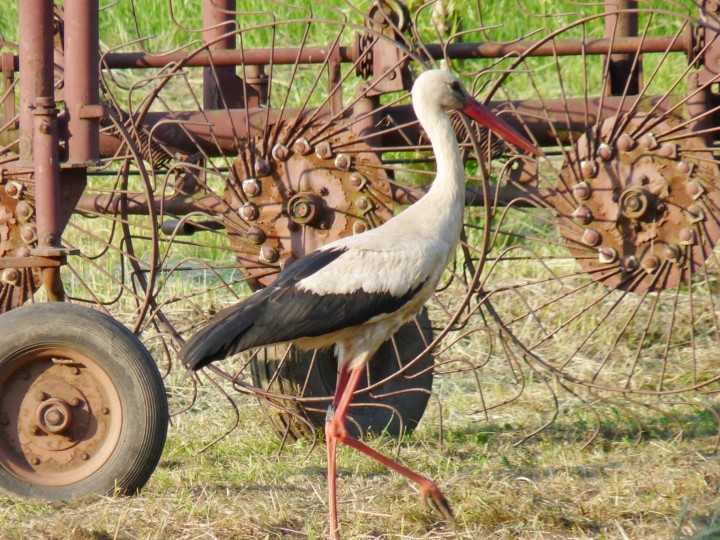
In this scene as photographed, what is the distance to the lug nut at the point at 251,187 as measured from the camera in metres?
4.48

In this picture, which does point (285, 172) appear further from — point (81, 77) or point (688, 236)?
point (688, 236)

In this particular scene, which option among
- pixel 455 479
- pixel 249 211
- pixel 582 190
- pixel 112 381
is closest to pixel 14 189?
pixel 249 211

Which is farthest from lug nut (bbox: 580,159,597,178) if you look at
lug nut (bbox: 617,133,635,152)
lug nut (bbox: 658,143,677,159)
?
lug nut (bbox: 658,143,677,159)

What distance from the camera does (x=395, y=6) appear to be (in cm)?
440

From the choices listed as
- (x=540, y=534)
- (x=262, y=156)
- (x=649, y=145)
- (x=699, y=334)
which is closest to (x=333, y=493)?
(x=540, y=534)

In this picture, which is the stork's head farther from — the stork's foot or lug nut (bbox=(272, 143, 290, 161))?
the stork's foot

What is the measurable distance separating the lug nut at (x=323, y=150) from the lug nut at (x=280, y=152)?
120 mm

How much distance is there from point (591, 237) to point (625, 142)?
1.25 feet

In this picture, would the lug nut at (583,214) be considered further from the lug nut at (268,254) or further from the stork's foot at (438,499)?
the stork's foot at (438,499)

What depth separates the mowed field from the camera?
11.9ft

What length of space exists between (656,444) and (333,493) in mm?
1567

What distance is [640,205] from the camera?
14.4 ft

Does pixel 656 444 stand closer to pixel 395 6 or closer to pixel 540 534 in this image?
pixel 540 534

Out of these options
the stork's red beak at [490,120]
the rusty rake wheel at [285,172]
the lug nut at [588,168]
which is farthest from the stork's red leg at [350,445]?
the lug nut at [588,168]
